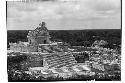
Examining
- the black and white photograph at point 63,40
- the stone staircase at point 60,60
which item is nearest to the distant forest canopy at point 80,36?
the black and white photograph at point 63,40

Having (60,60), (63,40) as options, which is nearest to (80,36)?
(63,40)

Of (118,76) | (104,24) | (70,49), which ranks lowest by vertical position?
(118,76)

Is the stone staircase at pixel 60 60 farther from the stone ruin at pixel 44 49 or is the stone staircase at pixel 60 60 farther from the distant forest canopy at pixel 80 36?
the distant forest canopy at pixel 80 36

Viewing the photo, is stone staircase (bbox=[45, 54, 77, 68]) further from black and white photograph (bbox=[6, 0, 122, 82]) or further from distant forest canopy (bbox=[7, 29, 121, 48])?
distant forest canopy (bbox=[7, 29, 121, 48])

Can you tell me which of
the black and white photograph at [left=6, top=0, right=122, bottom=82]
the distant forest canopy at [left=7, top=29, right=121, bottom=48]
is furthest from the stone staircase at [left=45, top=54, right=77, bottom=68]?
the distant forest canopy at [left=7, top=29, right=121, bottom=48]

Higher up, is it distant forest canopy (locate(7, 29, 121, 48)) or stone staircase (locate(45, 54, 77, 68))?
distant forest canopy (locate(7, 29, 121, 48))

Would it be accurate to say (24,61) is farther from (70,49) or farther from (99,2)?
(99,2)

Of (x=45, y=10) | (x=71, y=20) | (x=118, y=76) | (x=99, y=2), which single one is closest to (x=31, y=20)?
(x=45, y=10)
